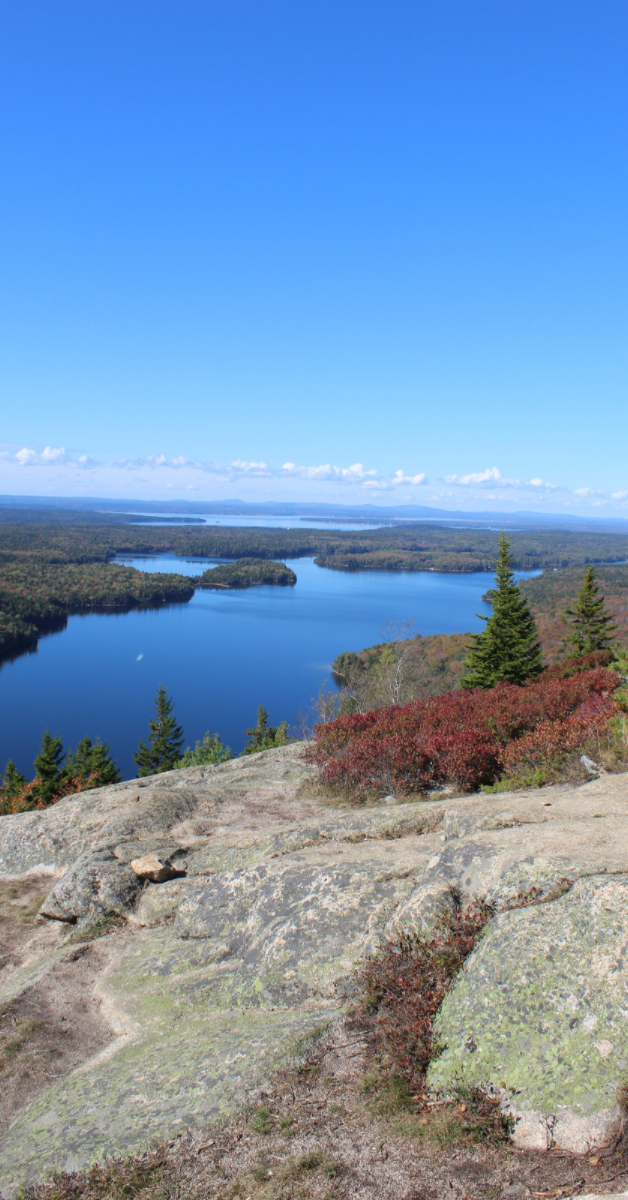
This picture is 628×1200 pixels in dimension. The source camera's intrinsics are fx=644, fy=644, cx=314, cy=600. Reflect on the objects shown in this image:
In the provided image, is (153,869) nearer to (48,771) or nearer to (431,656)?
(48,771)

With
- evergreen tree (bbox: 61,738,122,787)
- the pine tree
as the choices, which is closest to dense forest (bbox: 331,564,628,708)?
the pine tree

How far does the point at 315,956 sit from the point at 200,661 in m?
74.4

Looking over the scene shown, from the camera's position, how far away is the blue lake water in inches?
2301

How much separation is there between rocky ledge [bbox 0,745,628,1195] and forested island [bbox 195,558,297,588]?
5407 inches

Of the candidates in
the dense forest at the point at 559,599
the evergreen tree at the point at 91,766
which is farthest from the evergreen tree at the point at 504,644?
the dense forest at the point at 559,599

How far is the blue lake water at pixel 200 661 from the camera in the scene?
192 feet

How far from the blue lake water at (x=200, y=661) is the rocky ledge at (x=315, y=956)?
148ft

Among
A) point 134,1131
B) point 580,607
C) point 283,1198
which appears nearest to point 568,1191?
point 283,1198

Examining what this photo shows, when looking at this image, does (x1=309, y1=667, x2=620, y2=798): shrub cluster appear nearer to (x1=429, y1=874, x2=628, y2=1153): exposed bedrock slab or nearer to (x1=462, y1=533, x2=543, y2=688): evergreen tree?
(x1=429, y1=874, x2=628, y2=1153): exposed bedrock slab

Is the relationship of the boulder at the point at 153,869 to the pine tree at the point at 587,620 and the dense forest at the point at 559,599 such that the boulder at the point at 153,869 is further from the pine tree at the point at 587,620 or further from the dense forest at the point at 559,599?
the dense forest at the point at 559,599

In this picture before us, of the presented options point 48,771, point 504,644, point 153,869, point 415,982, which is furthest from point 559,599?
point 415,982

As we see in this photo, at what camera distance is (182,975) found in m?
5.57

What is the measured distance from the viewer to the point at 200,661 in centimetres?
7800

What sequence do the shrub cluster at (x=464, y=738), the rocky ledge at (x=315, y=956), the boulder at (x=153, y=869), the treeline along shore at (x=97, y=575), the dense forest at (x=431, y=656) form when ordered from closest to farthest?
the rocky ledge at (x=315, y=956) < the boulder at (x=153, y=869) < the shrub cluster at (x=464, y=738) < the dense forest at (x=431, y=656) < the treeline along shore at (x=97, y=575)
